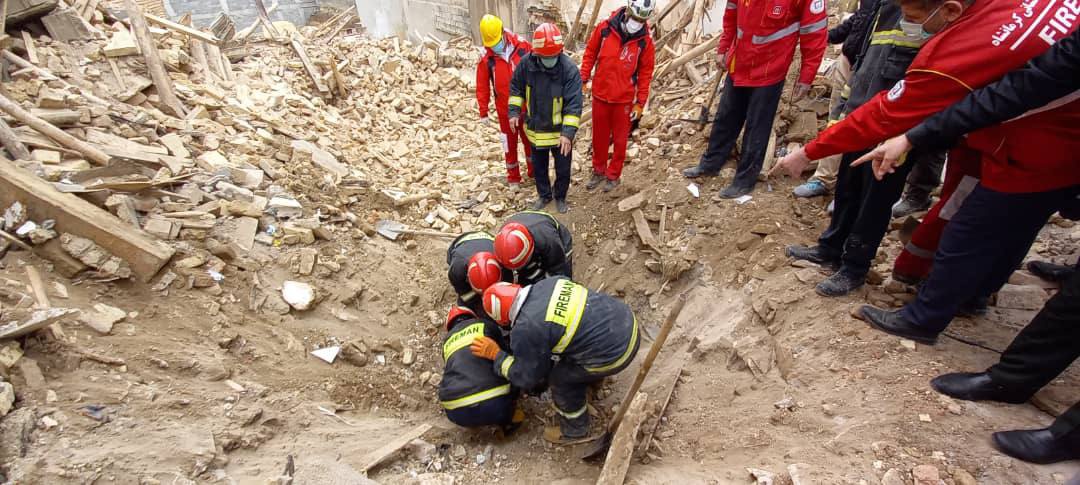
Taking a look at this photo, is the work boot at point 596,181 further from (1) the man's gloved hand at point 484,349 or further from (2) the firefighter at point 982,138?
(2) the firefighter at point 982,138

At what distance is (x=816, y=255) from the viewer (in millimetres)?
3559

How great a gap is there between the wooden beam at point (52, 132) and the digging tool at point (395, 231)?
2269mm

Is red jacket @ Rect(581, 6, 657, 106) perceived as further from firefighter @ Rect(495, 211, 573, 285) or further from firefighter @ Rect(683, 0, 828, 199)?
firefighter @ Rect(495, 211, 573, 285)

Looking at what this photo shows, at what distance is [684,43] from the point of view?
8320mm

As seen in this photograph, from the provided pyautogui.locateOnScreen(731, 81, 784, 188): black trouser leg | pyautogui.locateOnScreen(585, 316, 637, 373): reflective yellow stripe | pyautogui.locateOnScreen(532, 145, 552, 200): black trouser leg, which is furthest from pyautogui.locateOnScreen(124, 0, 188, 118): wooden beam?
Result: pyautogui.locateOnScreen(731, 81, 784, 188): black trouser leg

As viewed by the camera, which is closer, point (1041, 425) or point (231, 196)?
point (1041, 425)

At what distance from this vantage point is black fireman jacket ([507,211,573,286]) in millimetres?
3906

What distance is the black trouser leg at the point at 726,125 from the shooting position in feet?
14.6

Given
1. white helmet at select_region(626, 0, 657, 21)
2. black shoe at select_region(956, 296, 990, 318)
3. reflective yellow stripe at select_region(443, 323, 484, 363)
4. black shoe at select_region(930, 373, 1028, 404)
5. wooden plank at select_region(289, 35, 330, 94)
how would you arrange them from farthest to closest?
1. wooden plank at select_region(289, 35, 330, 94)
2. white helmet at select_region(626, 0, 657, 21)
3. reflective yellow stripe at select_region(443, 323, 484, 363)
4. black shoe at select_region(956, 296, 990, 318)
5. black shoe at select_region(930, 373, 1028, 404)

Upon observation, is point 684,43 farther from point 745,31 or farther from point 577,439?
point 577,439

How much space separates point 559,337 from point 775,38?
3161 mm

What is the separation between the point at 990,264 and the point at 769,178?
2453 mm

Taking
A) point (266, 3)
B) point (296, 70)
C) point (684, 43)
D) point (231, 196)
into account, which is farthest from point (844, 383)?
point (266, 3)

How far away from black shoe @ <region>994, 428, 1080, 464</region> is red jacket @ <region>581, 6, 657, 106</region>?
4.16 meters
